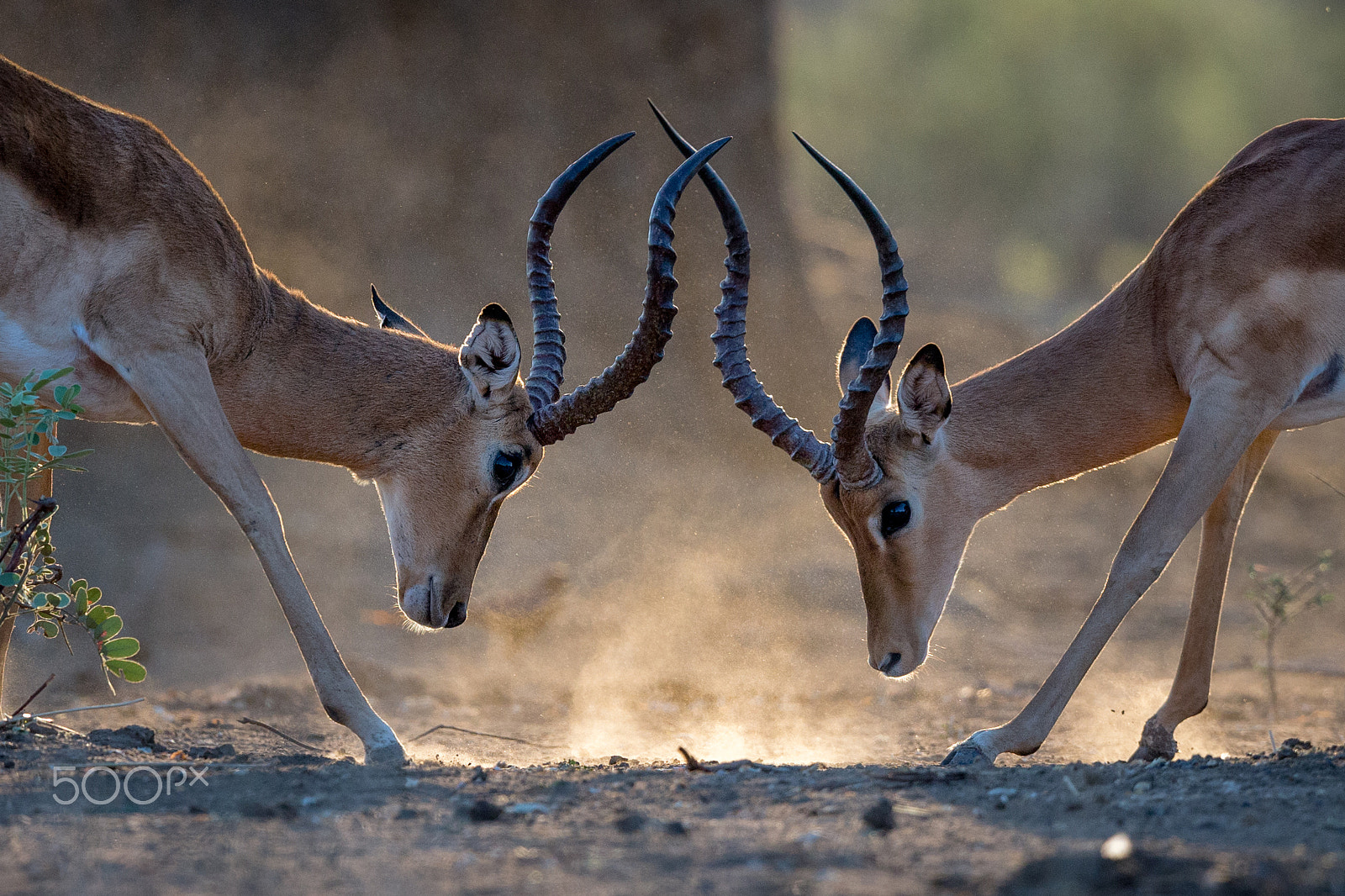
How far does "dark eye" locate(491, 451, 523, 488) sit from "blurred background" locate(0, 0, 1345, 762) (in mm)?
1611

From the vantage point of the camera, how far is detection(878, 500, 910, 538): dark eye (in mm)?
5172

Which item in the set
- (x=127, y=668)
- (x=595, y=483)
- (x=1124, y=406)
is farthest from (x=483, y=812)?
(x=595, y=483)

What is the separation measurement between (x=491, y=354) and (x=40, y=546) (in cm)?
192

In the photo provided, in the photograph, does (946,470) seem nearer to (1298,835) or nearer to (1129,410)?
(1129,410)

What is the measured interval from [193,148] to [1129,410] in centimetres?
843

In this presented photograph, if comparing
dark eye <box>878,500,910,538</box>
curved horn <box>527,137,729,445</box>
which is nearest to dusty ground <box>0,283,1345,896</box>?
dark eye <box>878,500,910,538</box>

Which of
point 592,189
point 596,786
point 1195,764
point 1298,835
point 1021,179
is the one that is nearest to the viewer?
point 1298,835

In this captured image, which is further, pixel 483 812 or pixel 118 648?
pixel 118 648

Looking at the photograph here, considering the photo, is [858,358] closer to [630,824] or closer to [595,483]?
[630,824]

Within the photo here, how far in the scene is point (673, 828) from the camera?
2896mm

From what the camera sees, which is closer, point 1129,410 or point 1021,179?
point 1129,410

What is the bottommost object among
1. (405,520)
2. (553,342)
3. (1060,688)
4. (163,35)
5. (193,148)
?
(1060,688)

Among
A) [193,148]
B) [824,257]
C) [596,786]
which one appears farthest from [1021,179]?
[596,786]

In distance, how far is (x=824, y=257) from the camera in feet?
47.1
